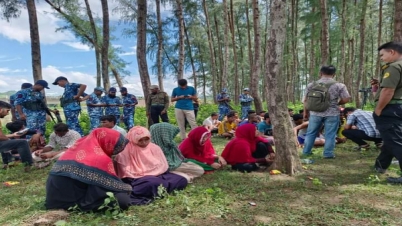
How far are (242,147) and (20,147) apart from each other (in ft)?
→ 12.1

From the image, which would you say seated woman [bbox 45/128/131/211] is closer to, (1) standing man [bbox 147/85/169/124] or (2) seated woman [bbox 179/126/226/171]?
(2) seated woman [bbox 179/126/226/171]

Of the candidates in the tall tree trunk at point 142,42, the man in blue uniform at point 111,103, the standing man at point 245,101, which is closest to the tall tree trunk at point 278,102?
the tall tree trunk at point 142,42

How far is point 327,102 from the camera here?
5.22 meters

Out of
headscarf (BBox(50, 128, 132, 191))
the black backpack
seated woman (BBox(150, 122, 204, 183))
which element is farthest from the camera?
the black backpack

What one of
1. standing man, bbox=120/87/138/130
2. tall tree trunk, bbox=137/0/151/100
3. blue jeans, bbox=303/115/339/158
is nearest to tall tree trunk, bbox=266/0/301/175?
blue jeans, bbox=303/115/339/158

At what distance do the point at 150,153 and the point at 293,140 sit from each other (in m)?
1.93

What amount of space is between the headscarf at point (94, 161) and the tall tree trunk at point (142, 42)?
5268 millimetres

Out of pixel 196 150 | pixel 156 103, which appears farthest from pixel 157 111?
pixel 196 150

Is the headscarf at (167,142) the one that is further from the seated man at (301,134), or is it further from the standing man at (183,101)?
the seated man at (301,134)

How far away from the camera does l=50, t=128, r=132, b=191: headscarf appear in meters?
3.06

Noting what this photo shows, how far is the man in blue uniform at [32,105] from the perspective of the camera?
619 cm

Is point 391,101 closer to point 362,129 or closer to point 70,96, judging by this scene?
point 362,129

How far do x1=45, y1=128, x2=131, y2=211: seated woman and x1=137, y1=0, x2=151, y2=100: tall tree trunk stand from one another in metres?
5.30

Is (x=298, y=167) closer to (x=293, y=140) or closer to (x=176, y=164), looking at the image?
(x=293, y=140)
